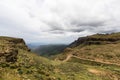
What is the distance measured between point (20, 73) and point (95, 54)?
428ft

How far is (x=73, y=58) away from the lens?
18950 cm

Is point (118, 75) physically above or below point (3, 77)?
below

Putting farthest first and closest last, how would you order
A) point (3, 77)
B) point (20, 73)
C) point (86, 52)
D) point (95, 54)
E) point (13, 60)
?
point (86, 52), point (95, 54), point (13, 60), point (20, 73), point (3, 77)

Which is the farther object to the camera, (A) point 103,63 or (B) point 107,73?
(A) point 103,63

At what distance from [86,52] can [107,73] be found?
7953cm

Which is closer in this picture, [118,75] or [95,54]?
[118,75]

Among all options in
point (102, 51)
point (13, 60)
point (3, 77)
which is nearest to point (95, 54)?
point (102, 51)

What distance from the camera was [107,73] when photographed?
4737 inches

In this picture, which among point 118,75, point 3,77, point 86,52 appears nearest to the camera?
point 3,77

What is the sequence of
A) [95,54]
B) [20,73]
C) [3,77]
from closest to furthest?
[3,77] < [20,73] < [95,54]

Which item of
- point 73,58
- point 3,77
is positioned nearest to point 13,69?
point 3,77

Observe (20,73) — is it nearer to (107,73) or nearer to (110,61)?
(107,73)

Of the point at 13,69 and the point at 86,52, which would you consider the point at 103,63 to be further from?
the point at 13,69

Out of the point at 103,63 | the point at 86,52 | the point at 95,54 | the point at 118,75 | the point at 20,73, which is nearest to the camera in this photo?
the point at 20,73
